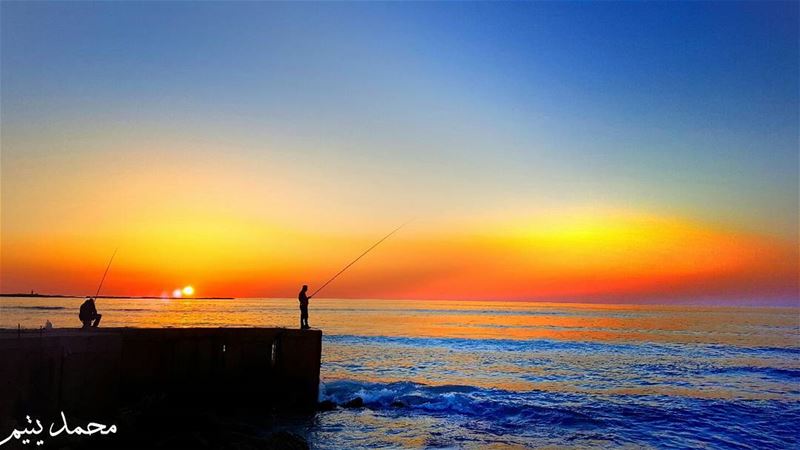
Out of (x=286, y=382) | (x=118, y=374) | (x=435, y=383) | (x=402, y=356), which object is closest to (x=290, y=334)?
(x=286, y=382)

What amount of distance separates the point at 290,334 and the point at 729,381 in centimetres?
2138


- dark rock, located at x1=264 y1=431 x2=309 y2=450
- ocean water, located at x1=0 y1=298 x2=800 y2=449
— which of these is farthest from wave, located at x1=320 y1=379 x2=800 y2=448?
Answer: dark rock, located at x1=264 y1=431 x2=309 y2=450

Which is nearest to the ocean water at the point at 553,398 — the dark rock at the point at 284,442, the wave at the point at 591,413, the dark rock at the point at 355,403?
the wave at the point at 591,413

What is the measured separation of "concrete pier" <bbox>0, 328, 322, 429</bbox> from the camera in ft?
32.9

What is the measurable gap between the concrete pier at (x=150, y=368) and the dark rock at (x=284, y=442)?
3.94 m

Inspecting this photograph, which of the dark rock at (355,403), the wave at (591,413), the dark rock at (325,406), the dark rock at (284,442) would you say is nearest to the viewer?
the dark rock at (284,442)

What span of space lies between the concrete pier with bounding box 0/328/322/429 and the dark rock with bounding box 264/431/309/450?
3939mm

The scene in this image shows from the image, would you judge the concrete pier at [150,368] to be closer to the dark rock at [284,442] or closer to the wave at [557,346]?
the dark rock at [284,442]

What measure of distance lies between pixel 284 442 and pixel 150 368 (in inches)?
188

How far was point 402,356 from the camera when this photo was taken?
3262cm

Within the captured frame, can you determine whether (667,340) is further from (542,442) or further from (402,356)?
(542,442)

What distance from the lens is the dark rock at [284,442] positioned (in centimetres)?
991

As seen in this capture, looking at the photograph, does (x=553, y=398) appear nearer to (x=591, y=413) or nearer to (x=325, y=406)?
(x=591, y=413)

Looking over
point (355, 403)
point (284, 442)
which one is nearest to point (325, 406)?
point (355, 403)
